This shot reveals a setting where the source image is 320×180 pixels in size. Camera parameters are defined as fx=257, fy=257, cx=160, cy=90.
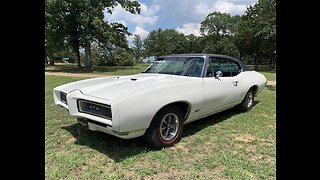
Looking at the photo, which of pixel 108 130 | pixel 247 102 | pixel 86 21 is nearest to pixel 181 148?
pixel 108 130

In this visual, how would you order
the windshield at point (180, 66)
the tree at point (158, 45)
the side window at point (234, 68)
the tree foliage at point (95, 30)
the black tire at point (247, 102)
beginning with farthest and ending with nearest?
the tree at point (158, 45)
the tree foliage at point (95, 30)
the black tire at point (247, 102)
the side window at point (234, 68)
the windshield at point (180, 66)

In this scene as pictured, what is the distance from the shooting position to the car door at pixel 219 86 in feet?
14.4

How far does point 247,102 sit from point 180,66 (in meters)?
2.26

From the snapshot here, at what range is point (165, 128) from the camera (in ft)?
12.5

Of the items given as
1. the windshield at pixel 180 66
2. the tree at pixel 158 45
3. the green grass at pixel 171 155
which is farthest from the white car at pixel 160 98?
the tree at pixel 158 45

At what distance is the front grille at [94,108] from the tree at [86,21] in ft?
68.0

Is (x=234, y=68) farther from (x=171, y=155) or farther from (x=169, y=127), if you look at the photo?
(x=171, y=155)

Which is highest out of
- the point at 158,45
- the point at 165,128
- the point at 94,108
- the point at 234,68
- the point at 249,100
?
the point at 158,45

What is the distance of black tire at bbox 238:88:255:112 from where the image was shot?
595cm

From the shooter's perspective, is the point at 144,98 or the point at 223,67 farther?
the point at 223,67

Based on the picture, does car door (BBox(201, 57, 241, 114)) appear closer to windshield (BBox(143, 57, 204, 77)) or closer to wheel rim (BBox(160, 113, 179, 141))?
windshield (BBox(143, 57, 204, 77))

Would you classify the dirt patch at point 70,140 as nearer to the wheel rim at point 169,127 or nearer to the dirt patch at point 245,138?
the wheel rim at point 169,127
